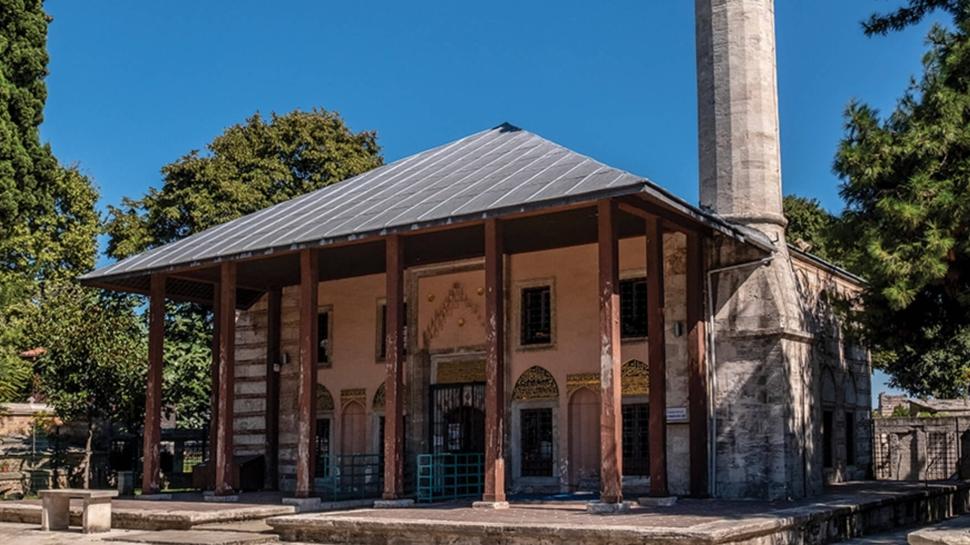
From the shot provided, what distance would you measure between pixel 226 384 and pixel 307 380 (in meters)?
2.35

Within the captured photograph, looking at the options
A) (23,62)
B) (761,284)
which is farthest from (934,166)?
(23,62)

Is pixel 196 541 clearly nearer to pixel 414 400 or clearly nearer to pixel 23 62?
pixel 414 400

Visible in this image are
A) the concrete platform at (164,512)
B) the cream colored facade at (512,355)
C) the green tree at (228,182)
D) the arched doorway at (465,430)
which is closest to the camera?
the concrete platform at (164,512)

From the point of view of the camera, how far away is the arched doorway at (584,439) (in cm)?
1831

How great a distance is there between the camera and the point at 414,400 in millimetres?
20562

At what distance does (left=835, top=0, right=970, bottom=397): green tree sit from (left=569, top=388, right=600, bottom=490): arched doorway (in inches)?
198

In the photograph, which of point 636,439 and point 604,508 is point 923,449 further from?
point 604,508

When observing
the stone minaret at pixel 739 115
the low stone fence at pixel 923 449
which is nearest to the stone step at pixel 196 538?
the stone minaret at pixel 739 115

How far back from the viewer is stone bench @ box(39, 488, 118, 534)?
15.5m

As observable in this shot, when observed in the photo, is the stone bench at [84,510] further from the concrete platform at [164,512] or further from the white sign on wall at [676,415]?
the white sign on wall at [676,415]

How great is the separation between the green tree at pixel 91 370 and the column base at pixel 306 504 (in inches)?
381

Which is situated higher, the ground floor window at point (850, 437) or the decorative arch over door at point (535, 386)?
the decorative arch over door at point (535, 386)

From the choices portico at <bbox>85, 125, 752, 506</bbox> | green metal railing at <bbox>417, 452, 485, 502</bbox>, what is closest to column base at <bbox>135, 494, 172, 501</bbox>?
portico at <bbox>85, 125, 752, 506</bbox>

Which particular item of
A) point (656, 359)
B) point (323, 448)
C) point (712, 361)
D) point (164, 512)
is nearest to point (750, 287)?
point (712, 361)
